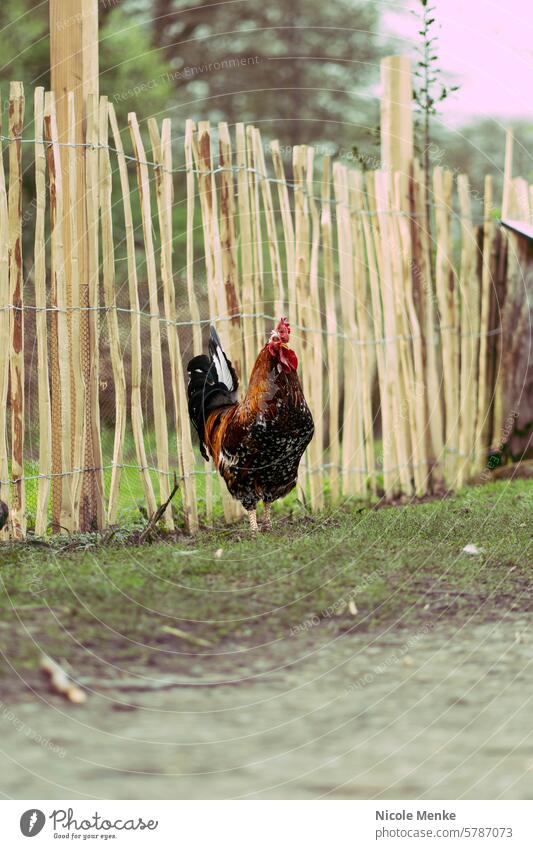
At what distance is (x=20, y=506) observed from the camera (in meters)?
4.49

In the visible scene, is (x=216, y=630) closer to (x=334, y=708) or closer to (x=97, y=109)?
(x=334, y=708)

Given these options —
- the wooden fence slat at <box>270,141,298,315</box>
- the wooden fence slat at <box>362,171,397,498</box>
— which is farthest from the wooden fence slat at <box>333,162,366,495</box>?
the wooden fence slat at <box>270,141,298,315</box>

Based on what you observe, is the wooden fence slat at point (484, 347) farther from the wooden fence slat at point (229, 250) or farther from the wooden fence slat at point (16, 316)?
the wooden fence slat at point (16, 316)

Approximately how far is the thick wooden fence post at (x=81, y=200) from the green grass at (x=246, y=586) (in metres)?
0.35

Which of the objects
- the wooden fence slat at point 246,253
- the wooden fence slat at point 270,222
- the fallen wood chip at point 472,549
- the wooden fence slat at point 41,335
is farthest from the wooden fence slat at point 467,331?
the wooden fence slat at point 41,335

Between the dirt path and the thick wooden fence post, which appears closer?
the dirt path

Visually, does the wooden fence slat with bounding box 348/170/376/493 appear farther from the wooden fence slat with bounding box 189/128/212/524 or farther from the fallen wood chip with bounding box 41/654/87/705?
the fallen wood chip with bounding box 41/654/87/705

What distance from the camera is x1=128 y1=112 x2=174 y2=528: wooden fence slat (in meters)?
4.71

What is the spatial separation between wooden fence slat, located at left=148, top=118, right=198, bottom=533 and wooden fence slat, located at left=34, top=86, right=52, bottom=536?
0.55m

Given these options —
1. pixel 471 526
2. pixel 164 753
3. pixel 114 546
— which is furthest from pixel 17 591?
pixel 471 526

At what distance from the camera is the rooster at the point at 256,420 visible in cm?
442

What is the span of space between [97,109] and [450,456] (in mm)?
3161

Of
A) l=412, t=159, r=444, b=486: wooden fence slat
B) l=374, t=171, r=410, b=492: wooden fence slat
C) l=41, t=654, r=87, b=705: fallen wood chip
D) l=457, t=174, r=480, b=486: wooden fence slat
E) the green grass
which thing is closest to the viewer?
l=41, t=654, r=87, b=705: fallen wood chip

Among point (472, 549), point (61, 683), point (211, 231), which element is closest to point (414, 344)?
point (211, 231)
